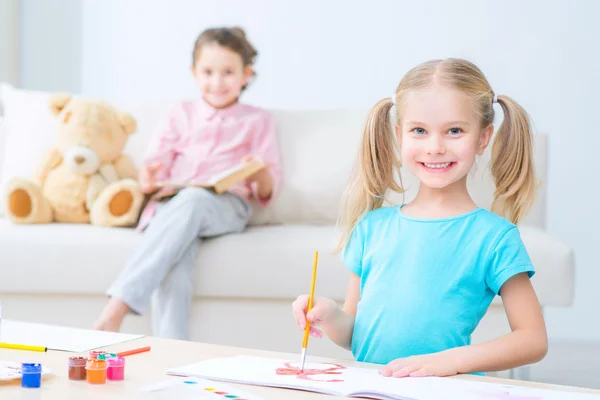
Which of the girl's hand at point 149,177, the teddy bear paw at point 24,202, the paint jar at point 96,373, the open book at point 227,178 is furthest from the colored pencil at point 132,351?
the teddy bear paw at point 24,202

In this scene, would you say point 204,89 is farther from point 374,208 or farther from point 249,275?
point 374,208

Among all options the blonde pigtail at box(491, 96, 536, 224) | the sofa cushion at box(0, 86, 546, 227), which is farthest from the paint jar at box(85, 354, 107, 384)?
the sofa cushion at box(0, 86, 546, 227)

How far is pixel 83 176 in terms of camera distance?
2.35m

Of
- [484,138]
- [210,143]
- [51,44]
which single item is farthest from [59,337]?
[51,44]

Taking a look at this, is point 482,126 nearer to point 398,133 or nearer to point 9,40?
point 398,133

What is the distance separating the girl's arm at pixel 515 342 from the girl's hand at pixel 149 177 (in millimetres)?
1408

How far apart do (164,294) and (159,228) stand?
6.3 inches

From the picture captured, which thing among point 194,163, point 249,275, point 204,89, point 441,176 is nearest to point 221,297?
point 249,275

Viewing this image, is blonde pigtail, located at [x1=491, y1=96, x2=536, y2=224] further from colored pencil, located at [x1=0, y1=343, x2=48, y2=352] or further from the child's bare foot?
the child's bare foot

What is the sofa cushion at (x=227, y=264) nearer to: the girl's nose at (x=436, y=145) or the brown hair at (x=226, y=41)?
the brown hair at (x=226, y=41)

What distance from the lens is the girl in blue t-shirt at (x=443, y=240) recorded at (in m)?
1.01

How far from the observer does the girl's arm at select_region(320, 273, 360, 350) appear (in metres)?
1.00

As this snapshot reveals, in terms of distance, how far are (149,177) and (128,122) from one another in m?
0.22

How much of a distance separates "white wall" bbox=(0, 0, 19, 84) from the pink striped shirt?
126 centimetres
